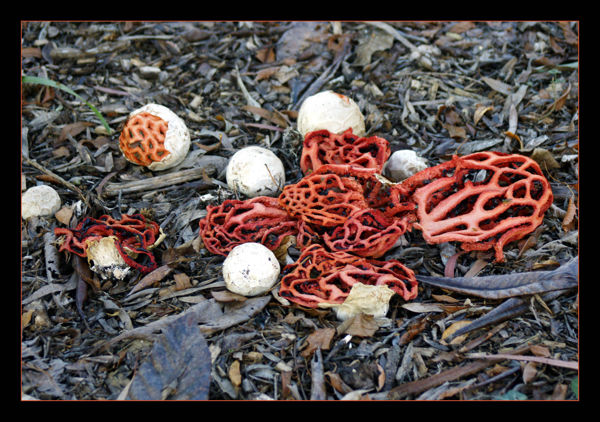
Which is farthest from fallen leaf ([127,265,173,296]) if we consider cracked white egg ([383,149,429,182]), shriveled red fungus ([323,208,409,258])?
cracked white egg ([383,149,429,182])

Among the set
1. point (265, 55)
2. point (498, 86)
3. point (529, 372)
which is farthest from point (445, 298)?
point (265, 55)

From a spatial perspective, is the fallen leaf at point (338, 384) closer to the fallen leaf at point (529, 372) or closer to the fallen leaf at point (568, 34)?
the fallen leaf at point (529, 372)

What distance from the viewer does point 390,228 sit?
4.13m

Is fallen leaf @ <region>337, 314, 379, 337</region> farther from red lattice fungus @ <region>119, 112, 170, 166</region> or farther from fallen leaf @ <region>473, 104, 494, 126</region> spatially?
fallen leaf @ <region>473, 104, 494, 126</region>

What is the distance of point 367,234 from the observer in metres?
4.20

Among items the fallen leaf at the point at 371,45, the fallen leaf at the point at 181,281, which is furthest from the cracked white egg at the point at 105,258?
the fallen leaf at the point at 371,45

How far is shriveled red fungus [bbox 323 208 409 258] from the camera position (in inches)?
161

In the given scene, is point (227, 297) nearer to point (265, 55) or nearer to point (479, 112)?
point (479, 112)

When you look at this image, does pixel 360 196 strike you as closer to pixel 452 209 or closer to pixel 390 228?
pixel 390 228

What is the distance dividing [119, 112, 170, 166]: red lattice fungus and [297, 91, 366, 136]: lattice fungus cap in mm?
1351

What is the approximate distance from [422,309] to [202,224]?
1897 millimetres

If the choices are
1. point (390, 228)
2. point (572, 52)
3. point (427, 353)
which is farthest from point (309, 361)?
point (572, 52)

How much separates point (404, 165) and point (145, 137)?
2.41 meters

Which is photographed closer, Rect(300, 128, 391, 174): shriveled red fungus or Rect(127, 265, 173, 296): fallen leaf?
Rect(127, 265, 173, 296): fallen leaf
